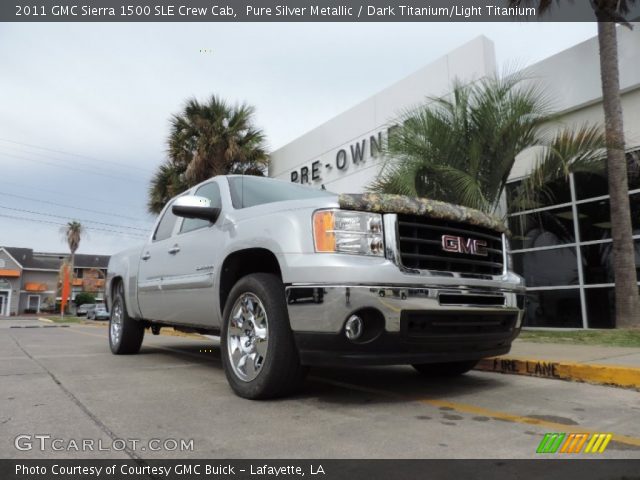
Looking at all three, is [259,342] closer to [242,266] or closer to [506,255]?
[242,266]

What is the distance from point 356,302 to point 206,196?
99.6 inches

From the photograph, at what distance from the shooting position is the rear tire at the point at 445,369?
466 centimetres

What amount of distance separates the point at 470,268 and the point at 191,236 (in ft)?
8.60

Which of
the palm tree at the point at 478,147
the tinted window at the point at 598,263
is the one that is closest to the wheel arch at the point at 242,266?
the palm tree at the point at 478,147

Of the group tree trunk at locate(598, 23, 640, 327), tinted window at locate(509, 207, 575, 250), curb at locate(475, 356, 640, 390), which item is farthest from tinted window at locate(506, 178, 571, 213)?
curb at locate(475, 356, 640, 390)

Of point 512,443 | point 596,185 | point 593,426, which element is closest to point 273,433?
point 512,443

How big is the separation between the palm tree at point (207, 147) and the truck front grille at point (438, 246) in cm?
1330

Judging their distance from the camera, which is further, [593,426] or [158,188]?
[158,188]

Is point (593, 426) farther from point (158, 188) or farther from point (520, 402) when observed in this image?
point (158, 188)

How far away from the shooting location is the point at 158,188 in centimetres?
1741

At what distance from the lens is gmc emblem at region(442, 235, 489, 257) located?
3771mm

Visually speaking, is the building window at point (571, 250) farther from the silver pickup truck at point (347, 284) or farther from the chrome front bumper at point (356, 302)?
the chrome front bumper at point (356, 302)

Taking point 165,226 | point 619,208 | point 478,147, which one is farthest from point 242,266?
point 619,208

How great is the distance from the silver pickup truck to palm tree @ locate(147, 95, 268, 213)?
12.3 meters
